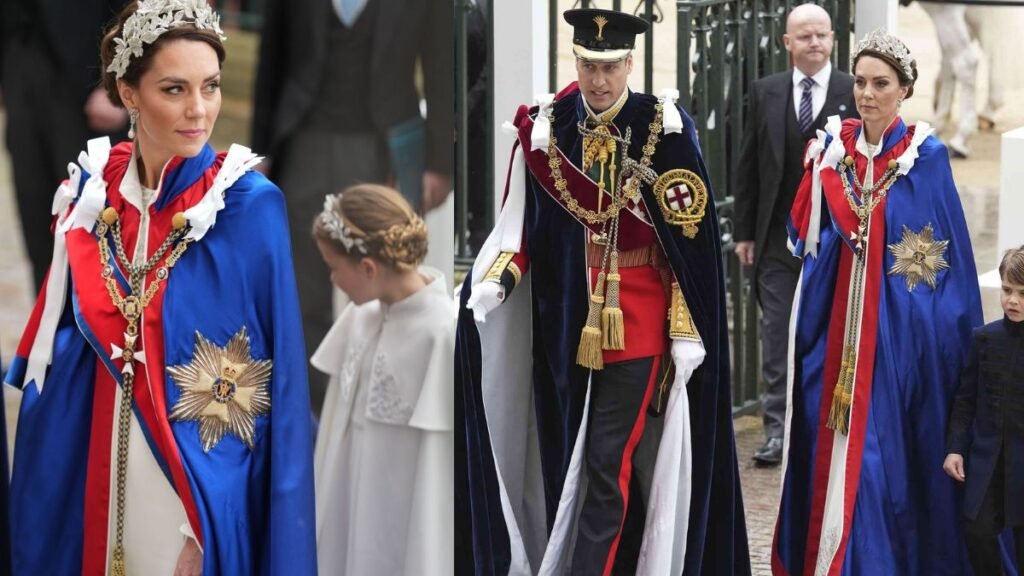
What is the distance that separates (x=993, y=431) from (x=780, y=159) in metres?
2.36

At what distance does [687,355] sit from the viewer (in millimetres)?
5820

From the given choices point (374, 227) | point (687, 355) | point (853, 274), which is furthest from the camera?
point (853, 274)

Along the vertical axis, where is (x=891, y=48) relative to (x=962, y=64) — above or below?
below

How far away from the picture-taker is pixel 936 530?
6.24 meters

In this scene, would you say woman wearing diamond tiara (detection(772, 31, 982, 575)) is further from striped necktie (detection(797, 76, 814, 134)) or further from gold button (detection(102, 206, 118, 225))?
gold button (detection(102, 206, 118, 225))

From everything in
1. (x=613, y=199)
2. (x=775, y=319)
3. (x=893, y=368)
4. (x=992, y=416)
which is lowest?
(x=992, y=416)

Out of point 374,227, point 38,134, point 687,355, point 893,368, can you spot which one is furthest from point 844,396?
point 38,134

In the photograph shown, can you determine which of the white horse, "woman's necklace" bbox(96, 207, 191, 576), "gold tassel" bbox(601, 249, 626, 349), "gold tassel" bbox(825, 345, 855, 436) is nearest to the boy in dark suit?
"gold tassel" bbox(825, 345, 855, 436)

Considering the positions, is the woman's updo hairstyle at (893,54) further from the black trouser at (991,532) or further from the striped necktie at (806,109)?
the striped necktie at (806,109)

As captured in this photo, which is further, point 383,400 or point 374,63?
point 383,400

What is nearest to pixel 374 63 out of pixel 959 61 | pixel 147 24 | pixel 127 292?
pixel 147 24

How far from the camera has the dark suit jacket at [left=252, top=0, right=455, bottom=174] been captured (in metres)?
4.04

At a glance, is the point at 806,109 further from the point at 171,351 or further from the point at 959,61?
the point at 959,61

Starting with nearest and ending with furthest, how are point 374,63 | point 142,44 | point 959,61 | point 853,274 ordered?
point 374,63 < point 142,44 < point 853,274 < point 959,61
